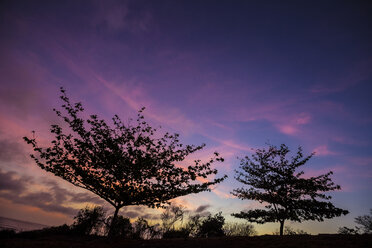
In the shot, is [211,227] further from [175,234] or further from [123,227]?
[123,227]

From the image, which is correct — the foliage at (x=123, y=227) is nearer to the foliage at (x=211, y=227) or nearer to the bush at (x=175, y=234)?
the bush at (x=175, y=234)

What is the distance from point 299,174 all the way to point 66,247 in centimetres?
2252

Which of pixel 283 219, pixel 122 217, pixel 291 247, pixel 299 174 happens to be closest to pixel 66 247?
pixel 122 217

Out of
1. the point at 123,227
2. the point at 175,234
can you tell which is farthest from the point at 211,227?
the point at 123,227

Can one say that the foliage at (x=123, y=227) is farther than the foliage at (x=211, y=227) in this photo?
No

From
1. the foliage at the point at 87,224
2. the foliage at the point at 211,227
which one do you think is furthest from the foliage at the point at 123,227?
the foliage at the point at 211,227

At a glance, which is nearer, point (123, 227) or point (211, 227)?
point (123, 227)

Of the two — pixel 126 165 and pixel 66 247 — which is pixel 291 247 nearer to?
pixel 126 165

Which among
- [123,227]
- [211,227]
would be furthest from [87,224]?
[211,227]

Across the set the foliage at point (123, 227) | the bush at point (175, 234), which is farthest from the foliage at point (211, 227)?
the foliage at point (123, 227)

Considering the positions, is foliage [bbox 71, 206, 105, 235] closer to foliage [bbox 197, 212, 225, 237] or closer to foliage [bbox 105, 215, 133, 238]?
foliage [bbox 105, 215, 133, 238]

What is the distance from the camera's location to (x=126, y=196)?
47.9 ft

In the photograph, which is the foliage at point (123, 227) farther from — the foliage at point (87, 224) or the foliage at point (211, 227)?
the foliage at point (211, 227)

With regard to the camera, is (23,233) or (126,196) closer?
(126,196)
